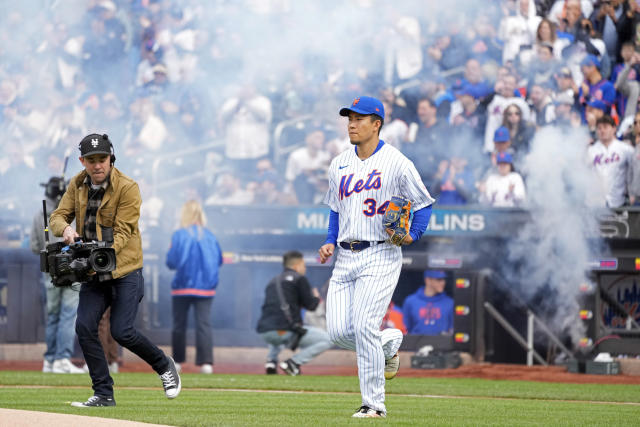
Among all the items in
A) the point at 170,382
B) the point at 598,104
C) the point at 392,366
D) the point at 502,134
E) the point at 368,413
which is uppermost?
the point at 598,104

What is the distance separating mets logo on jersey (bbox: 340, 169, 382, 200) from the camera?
288 inches

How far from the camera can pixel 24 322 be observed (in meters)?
14.6

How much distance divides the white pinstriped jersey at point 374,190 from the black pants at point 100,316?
4.97 feet

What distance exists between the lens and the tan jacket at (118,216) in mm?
7746

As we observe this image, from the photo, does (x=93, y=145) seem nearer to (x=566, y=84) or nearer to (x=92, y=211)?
(x=92, y=211)

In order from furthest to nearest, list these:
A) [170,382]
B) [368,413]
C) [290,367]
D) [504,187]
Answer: [504,187], [290,367], [170,382], [368,413]

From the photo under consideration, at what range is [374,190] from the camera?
7.32 meters

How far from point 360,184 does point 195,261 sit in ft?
20.2

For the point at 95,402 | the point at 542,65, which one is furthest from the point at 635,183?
the point at 95,402

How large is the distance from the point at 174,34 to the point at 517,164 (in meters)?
6.52

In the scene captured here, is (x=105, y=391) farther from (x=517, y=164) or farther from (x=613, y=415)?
(x=517, y=164)

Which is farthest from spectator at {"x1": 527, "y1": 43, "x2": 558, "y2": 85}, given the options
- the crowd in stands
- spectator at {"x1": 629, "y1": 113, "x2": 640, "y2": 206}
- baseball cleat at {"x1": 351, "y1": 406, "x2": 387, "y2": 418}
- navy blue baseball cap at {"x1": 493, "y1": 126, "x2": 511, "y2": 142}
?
baseball cleat at {"x1": 351, "y1": 406, "x2": 387, "y2": 418}

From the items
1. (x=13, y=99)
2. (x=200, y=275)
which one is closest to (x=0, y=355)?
(x=200, y=275)

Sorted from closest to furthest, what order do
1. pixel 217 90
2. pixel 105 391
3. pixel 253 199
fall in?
pixel 105 391 < pixel 253 199 < pixel 217 90
